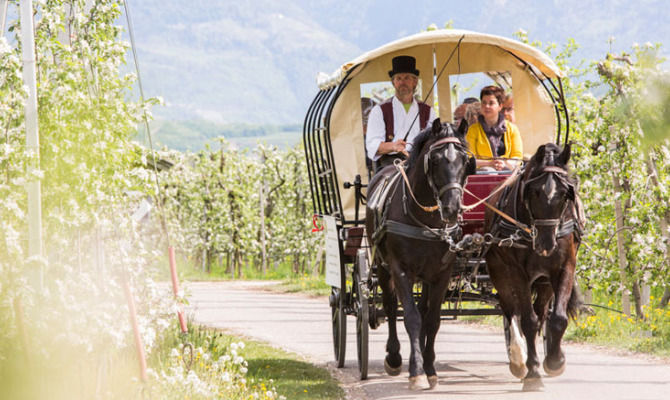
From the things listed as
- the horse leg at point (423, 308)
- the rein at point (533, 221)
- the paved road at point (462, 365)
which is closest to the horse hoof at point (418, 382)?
the paved road at point (462, 365)

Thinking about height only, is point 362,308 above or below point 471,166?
below

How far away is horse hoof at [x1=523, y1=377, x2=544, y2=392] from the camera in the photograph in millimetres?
7277

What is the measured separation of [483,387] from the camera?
7.76 meters

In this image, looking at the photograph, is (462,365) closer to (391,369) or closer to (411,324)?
(391,369)

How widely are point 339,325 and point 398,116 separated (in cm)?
231

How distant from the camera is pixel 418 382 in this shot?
7.12 meters

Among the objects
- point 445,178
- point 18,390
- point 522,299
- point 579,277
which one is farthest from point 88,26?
point 579,277

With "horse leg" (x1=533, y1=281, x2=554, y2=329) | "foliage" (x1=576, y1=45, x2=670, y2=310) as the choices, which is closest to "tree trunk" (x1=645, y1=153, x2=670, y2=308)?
"foliage" (x1=576, y1=45, x2=670, y2=310)

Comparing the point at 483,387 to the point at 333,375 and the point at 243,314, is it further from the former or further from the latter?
the point at 243,314

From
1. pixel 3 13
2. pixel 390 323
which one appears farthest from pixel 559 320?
pixel 3 13

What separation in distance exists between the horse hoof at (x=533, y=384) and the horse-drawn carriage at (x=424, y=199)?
448 mm

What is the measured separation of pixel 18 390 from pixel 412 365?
3633 mm

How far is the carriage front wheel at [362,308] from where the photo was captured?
8164mm

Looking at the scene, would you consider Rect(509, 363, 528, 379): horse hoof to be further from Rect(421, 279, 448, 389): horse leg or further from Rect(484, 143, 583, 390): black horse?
Rect(421, 279, 448, 389): horse leg
